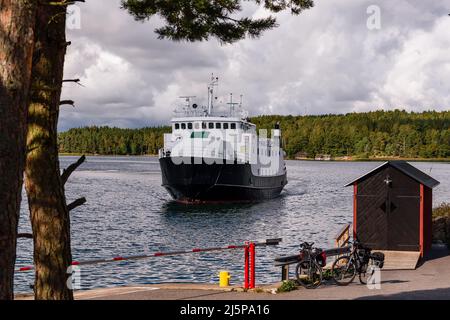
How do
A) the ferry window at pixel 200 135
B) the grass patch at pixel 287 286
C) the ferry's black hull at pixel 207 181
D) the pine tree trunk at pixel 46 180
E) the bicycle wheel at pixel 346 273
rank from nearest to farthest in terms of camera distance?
the pine tree trunk at pixel 46 180 → the grass patch at pixel 287 286 → the bicycle wheel at pixel 346 273 → the ferry's black hull at pixel 207 181 → the ferry window at pixel 200 135

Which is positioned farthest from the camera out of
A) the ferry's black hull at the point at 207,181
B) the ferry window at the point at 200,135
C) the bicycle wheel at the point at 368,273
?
the ferry window at the point at 200,135

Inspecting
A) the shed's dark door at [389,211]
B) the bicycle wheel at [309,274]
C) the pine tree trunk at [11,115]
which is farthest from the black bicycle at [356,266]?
the pine tree trunk at [11,115]

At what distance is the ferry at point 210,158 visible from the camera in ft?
173

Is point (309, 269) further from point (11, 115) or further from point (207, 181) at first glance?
point (207, 181)

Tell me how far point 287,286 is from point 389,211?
6.50 metres

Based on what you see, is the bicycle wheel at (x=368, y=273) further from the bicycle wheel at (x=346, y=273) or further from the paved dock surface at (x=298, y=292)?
the bicycle wheel at (x=346, y=273)

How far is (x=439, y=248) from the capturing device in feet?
70.7

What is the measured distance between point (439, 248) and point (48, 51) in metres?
17.3

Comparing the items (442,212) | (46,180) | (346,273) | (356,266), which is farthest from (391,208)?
(46,180)

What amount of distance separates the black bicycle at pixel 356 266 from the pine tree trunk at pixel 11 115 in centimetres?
1046

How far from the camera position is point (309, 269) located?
48.5 ft

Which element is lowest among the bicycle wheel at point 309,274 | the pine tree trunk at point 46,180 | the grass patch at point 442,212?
the bicycle wheel at point 309,274

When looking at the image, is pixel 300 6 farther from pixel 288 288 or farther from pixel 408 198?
pixel 408 198

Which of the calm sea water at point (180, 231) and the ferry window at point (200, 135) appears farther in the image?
the ferry window at point (200, 135)
